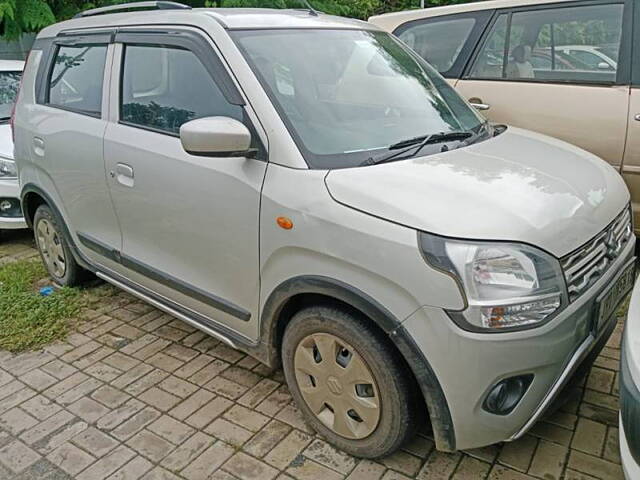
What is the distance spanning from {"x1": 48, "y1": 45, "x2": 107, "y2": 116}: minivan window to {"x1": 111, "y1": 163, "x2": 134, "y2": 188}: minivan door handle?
45 centimetres

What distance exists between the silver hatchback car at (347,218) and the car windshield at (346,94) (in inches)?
0.4

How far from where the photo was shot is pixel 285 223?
2.29m

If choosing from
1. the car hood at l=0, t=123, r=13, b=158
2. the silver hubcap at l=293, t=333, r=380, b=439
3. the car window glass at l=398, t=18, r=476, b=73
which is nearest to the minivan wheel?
the silver hubcap at l=293, t=333, r=380, b=439

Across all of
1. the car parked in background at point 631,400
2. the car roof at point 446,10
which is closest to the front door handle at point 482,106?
the car roof at point 446,10

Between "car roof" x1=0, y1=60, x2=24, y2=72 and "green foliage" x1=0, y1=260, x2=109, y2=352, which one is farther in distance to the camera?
"car roof" x1=0, y1=60, x2=24, y2=72

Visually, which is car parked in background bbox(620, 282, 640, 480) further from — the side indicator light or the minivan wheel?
the side indicator light

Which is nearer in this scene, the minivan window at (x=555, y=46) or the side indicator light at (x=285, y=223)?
the side indicator light at (x=285, y=223)

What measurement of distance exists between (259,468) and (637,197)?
10.3 ft

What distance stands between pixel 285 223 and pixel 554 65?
9.63ft

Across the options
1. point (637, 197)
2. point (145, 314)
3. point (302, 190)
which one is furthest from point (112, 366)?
point (637, 197)

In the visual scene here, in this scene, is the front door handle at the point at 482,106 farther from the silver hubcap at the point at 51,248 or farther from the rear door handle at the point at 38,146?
the silver hubcap at the point at 51,248

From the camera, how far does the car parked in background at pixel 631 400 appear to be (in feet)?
5.37

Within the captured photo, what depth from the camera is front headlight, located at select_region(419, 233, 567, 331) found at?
74.0 inches

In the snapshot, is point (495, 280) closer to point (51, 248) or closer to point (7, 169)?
point (51, 248)
